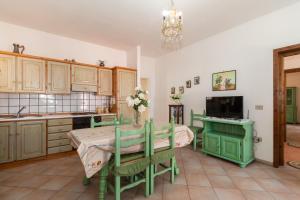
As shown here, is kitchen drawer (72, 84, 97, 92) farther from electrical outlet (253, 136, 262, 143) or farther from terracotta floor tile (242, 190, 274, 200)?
electrical outlet (253, 136, 262, 143)

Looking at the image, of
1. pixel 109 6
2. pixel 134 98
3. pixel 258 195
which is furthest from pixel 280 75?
pixel 109 6

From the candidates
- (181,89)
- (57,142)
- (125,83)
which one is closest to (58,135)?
(57,142)

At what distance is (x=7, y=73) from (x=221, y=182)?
4.10 metres

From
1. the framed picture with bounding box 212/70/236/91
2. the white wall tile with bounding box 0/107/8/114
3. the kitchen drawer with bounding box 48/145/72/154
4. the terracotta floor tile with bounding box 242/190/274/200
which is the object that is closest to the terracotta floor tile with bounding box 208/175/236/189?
the terracotta floor tile with bounding box 242/190/274/200

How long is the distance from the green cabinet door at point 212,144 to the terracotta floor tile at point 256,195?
1.10 metres

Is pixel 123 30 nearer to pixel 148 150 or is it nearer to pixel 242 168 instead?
pixel 148 150

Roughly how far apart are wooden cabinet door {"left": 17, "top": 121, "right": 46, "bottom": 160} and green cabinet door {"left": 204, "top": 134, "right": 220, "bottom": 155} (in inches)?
131

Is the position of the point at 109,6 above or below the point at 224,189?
above

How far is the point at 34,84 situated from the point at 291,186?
4.66 meters

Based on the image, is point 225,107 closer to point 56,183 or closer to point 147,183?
point 147,183

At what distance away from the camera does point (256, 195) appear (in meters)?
1.93

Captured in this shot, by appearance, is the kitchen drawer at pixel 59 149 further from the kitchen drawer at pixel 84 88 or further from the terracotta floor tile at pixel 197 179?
the terracotta floor tile at pixel 197 179

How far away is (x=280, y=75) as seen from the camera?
269 centimetres

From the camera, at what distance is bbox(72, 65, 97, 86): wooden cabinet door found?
12.0 feet
